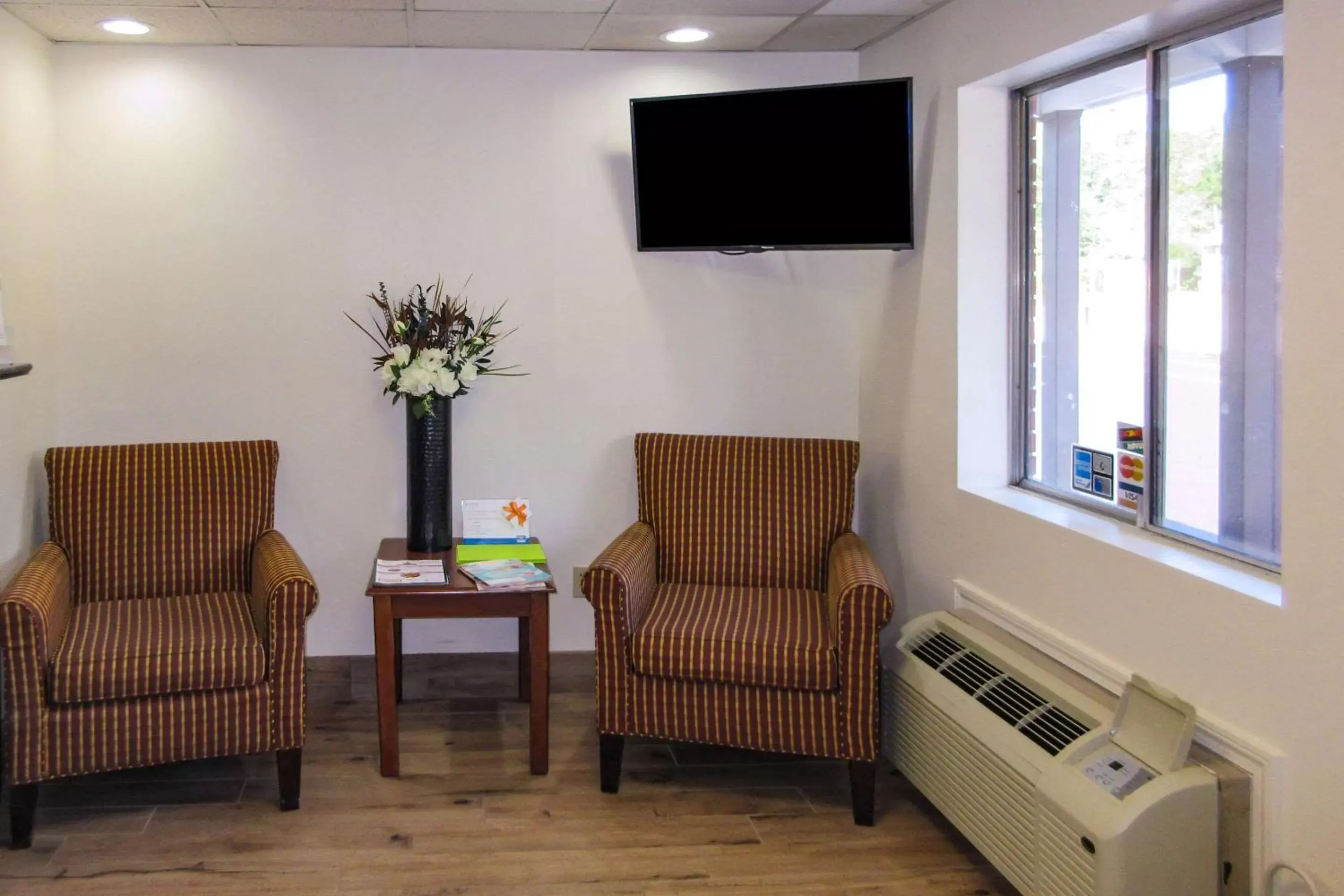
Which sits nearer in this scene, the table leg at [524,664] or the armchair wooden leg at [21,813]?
the armchair wooden leg at [21,813]

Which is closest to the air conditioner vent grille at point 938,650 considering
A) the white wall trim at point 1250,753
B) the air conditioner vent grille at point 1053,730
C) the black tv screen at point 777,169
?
the white wall trim at point 1250,753

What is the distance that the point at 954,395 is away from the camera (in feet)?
11.8

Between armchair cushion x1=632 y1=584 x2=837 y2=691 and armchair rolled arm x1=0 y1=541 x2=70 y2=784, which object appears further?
armchair cushion x1=632 y1=584 x2=837 y2=691

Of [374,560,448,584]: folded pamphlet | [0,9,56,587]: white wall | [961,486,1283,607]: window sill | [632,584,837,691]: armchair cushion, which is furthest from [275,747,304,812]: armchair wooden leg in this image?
[961,486,1283,607]: window sill

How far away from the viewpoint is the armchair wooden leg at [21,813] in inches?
120

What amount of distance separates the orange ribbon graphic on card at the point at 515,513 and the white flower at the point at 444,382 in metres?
0.45

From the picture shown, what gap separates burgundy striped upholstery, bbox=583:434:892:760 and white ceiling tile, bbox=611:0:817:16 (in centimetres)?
130

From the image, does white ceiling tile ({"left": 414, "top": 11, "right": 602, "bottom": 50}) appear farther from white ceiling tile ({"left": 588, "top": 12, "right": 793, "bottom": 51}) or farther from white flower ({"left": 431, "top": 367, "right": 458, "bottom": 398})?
white flower ({"left": 431, "top": 367, "right": 458, "bottom": 398})

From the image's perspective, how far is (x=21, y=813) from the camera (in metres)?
3.06

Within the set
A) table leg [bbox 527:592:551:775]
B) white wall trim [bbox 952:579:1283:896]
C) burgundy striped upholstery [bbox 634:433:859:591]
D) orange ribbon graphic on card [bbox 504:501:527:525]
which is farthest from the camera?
orange ribbon graphic on card [bbox 504:501:527:525]

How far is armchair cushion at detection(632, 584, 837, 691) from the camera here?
321 centimetres

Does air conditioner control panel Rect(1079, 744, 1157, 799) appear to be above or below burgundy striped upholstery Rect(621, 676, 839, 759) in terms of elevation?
above

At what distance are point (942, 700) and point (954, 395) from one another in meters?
0.93

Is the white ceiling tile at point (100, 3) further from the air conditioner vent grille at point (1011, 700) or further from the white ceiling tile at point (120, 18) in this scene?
the air conditioner vent grille at point (1011, 700)
